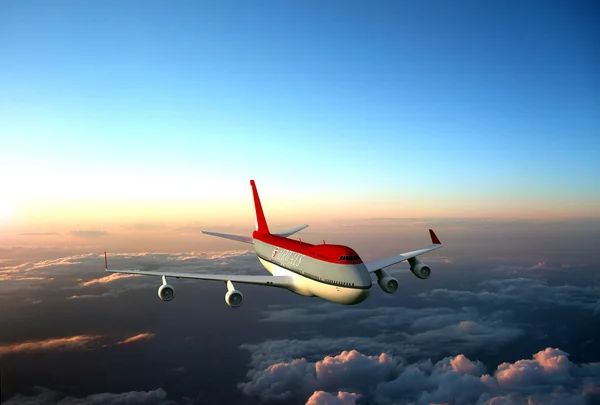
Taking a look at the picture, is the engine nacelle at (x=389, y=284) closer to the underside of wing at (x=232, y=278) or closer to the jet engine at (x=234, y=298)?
the underside of wing at (x=232, y=278)

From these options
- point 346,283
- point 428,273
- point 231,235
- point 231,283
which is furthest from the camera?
point 231,235

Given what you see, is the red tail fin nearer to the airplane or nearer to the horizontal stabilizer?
the horizontal stabilizer

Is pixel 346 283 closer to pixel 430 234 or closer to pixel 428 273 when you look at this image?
pixel 428 273

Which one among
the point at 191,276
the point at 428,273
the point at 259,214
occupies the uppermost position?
the point at 259,214

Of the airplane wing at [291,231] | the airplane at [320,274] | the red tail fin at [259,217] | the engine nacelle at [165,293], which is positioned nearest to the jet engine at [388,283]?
the airplane at [320,274]

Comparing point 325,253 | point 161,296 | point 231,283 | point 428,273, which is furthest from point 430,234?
point 161,296

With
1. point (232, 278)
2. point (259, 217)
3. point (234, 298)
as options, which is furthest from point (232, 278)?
point (259, 217)

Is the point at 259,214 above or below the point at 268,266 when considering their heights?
above
